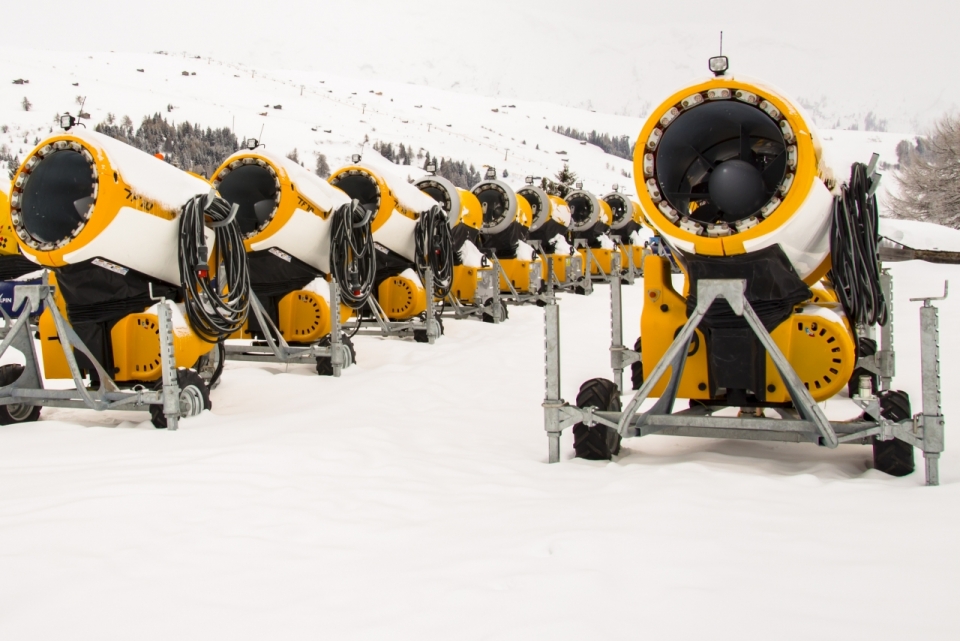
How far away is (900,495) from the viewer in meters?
3.36

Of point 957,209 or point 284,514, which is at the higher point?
point 957,209

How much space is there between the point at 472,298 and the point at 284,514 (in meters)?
8.48

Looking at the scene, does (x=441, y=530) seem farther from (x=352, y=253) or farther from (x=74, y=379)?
Answer: (x=352, y=253)

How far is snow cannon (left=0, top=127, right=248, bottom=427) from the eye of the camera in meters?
5.07

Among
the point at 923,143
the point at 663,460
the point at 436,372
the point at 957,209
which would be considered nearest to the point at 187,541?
the point at 663,460

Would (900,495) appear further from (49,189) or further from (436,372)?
(49,189)

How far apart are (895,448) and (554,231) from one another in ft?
39.5

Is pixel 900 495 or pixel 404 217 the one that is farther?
pixel 404 217

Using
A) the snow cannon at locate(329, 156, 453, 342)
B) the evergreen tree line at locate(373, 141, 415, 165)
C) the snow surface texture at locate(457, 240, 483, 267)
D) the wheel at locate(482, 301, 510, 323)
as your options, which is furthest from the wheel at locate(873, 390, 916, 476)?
the evergreen tree line at locate(373, 141, 415, 165)

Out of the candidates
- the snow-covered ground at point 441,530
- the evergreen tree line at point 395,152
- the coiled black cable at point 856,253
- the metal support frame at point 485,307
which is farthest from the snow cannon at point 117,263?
the evergreen tree line at point 395,152

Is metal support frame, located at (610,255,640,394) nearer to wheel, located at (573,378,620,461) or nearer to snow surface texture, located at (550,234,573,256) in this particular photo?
wheel, located at (573,378,620,461)

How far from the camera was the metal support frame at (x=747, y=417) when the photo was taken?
11.7 ft

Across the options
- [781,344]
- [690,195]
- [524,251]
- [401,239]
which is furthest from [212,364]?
[524,251]

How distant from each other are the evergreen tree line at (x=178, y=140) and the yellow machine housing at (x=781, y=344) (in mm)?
22007
